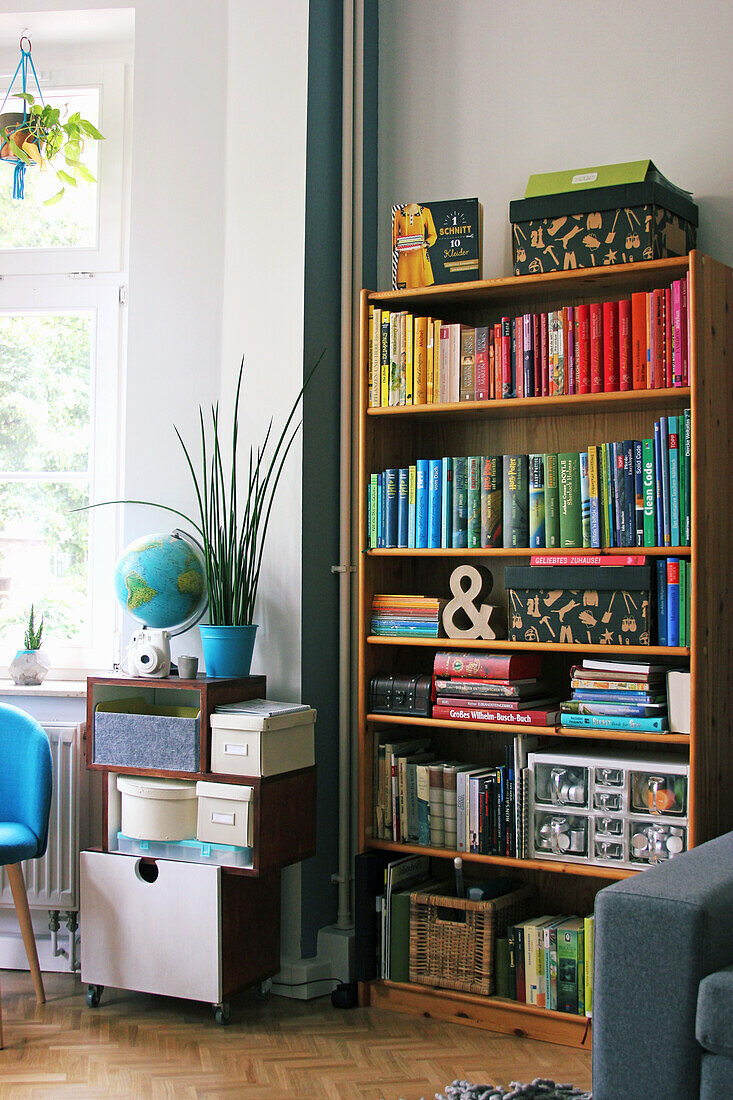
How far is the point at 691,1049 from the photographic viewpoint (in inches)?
74.4

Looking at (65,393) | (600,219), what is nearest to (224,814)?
(65,393)

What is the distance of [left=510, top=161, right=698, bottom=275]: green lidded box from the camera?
2.71 metres

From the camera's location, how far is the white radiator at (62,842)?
3.22 m

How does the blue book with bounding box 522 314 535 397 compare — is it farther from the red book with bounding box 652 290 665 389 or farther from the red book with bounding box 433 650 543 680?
the red book with bounding box 433 650 543 680

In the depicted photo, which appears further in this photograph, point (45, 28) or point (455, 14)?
point (45, 28)

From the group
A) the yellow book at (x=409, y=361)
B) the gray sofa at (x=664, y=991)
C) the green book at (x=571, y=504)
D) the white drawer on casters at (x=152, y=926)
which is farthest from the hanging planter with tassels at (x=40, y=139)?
the gray sofa at (x=664, y=991)

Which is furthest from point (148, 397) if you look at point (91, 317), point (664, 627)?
point (664, 627)

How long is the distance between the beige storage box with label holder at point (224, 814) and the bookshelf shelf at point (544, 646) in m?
0.55

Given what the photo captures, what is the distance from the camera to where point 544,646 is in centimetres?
281

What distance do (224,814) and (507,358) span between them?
1.35 meters

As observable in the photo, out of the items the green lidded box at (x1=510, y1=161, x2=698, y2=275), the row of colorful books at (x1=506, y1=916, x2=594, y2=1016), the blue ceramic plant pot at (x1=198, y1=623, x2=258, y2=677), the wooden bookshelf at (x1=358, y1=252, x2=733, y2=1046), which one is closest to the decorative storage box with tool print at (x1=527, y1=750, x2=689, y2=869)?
the wooden bookshelf at (x1=358, y1=252, x2=733, y2=1046)

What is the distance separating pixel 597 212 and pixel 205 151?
126cm

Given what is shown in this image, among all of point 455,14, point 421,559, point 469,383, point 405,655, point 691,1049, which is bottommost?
point 691,1049

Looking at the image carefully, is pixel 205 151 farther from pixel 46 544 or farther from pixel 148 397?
pixel 46 544
